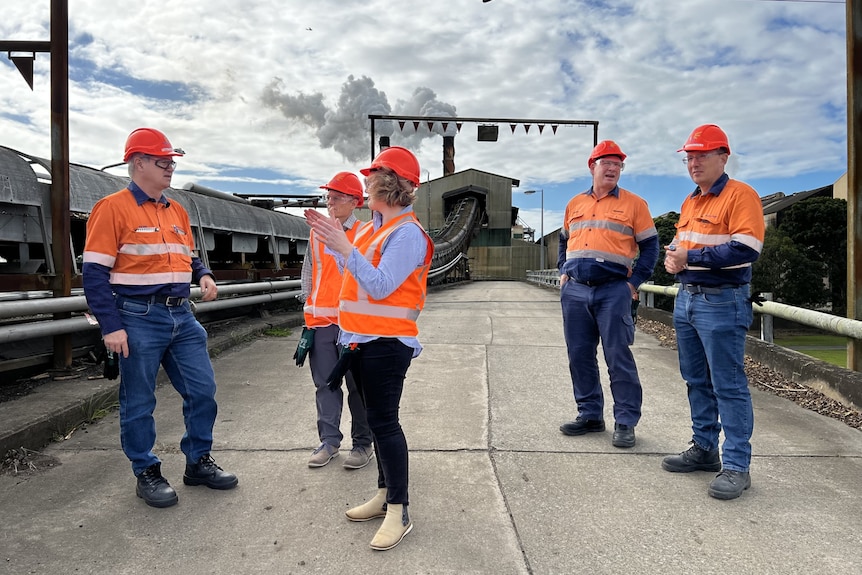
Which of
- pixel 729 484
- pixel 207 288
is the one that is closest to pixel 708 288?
pixel 729 484

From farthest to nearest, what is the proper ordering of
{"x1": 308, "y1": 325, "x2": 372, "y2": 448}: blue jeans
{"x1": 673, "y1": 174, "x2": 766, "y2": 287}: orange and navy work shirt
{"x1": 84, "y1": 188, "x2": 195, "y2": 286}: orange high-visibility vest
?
{"x1": 308, "y1": 325, "x2": 372, "y2": 448}: blue jeans < {"x1": 673, "y1": 174, "x2": 766, "y2": 287}: orange and navy work shirt < {"x1": 84, "y1": 188, "x2": 195, "y2": 286}: orange high-visibility vest

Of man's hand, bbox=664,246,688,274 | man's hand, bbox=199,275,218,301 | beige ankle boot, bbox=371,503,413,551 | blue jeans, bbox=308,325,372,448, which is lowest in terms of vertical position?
beige ankle boot, bbox=371,503,413,551

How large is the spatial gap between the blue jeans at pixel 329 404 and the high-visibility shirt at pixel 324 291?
7 cm

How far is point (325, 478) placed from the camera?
3.32 meters

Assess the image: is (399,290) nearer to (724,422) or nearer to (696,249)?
(696,249)

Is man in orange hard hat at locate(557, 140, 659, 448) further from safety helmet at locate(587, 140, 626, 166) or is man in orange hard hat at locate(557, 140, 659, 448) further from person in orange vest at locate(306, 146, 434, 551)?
person in orange vest at locate(306, 146, 434, 551)

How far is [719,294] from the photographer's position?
3.24m

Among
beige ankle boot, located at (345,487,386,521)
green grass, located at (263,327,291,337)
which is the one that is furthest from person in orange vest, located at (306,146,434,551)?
green grass, located at (263,327,291,337)

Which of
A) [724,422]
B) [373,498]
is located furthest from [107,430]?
[724,422]

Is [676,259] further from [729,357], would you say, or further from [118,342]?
[118,342]

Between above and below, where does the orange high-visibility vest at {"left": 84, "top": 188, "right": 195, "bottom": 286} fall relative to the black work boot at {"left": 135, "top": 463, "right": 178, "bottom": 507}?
above

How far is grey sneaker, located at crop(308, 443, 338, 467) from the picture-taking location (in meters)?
3.48

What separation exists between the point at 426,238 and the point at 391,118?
20.8 metres

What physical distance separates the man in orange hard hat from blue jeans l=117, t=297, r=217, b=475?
246cm
